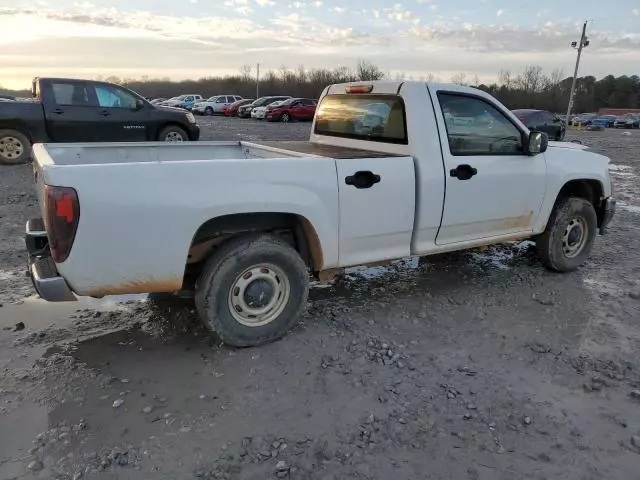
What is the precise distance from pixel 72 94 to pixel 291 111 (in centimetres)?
2500

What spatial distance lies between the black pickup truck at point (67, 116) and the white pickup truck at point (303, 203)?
7.66 metres

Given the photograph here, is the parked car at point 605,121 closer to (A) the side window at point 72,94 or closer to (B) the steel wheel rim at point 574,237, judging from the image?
(A) the side window at point 72,94

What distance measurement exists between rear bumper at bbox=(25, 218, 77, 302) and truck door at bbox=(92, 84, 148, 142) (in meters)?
8.52

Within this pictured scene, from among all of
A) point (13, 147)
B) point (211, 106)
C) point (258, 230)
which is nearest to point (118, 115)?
point (13, 147)

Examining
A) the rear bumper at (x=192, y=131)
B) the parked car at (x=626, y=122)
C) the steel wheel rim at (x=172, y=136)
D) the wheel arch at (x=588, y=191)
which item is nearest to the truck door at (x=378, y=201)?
the wheel arch at (x=588, y=191)

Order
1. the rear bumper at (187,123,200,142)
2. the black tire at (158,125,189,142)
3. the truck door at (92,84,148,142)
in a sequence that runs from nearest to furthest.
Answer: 1. the truck door at (92,84,148,142)
2. the black tire at (158,125,189,142)
3. the rear bumper at (187,123,200,142)

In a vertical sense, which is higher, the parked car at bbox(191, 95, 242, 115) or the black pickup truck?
the black pickup truck

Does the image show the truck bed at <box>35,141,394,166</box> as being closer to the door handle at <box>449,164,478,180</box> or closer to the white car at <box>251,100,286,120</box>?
the door handle at <box>449,164,478,180</box>

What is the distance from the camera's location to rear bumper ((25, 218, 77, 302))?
324 cm

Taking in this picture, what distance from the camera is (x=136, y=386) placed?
338cm

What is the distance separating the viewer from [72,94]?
453 inches

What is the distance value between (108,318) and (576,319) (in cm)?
397

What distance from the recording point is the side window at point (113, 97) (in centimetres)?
1177

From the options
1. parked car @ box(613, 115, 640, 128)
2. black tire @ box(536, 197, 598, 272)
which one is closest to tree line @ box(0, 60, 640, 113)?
parked car @ box(613, 115, 640, 128)
